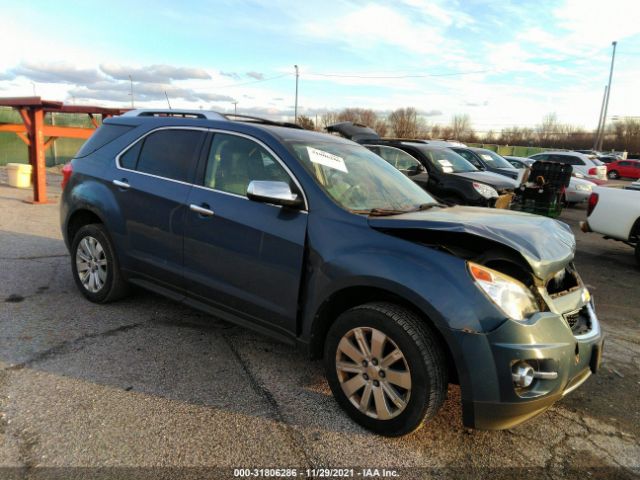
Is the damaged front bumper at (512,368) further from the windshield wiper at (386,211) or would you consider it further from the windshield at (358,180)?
the windshield at (358,180)

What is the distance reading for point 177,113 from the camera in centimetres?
421

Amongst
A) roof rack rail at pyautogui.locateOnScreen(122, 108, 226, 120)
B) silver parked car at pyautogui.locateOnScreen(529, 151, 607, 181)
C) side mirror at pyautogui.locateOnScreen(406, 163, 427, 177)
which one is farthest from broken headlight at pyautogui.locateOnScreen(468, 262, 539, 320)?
silver parked car at pyautogui.locateOnScreen(529, 151, 607, 181)

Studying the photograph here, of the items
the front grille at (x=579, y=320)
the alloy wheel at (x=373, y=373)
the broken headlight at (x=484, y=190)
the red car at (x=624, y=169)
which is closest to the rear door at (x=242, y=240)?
the alloy wheel at (x=373, y=373)

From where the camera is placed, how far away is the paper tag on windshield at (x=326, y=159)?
3.32 metres

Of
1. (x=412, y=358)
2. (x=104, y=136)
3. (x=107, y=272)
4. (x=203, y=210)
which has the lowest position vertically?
(x=107, y=272)

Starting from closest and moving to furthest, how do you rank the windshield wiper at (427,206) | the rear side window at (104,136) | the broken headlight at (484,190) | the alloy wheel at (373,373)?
the alloy wheel at (373,373) < the windshield wiper at (427,206) < the rear side window at (104,136) < the broken headlight at (484,190)

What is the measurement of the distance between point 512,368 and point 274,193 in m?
1.66

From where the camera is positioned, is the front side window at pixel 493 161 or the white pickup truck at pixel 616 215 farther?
the front side window at pixel 493 161

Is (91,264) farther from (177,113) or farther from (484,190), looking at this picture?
(484,190)

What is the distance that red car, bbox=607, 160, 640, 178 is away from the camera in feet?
111

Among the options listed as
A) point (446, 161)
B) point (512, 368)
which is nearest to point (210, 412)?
point (512, 368)

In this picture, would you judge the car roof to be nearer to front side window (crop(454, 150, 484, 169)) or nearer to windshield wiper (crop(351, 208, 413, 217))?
windshield wiper (crop(351, 208, 413, 217))

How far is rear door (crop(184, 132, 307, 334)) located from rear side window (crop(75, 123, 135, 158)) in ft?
4.15

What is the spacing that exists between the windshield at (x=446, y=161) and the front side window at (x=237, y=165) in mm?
6004
